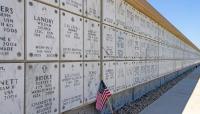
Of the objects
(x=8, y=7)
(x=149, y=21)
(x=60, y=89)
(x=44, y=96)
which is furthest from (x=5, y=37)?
(x=149, y=21)

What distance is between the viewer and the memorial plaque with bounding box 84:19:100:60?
5.97 metres

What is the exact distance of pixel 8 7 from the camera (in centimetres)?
355

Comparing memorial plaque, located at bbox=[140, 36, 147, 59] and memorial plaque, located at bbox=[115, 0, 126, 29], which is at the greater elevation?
memorial plaque, located at bbox=[115, 0, 126, 29]

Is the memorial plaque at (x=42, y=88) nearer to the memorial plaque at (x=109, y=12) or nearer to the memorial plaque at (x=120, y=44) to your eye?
the memorial plaque at (x=109, y=12)

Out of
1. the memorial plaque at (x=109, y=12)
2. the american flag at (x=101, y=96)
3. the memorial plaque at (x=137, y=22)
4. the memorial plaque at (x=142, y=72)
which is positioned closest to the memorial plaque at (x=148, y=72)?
the memorial plaque at (x=142, y=72)

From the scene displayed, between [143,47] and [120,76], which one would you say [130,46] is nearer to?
[120,76]

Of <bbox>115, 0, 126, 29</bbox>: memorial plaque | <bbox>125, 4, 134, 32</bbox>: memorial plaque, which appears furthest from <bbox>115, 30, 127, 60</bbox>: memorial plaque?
<bbox>125, 4, 134, 32</bbox>: memorial plaque

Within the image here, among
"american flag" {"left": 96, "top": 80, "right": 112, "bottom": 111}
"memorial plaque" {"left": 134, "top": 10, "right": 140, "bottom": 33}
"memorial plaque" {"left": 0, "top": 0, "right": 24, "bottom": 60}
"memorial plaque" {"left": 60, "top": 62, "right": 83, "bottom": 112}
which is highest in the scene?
"memorial plaque" {"left": 134, "top": 10, "right": 140, "bottom": 33}

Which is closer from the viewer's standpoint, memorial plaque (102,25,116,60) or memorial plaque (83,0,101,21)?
memorial plaque (83,0,101,21)

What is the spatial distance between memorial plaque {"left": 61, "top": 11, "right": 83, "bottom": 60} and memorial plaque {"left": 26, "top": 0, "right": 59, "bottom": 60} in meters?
0.23

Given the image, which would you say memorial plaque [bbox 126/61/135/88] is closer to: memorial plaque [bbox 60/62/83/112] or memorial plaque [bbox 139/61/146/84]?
memorial plaque [bbox 139/61/146/84]

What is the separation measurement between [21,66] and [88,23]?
248 cm

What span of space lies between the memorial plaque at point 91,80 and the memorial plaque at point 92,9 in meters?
0.92

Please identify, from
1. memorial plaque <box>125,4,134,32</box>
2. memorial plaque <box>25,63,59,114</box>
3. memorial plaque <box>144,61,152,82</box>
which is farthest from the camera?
memorial plaque <box>144,61,152,82</box>
